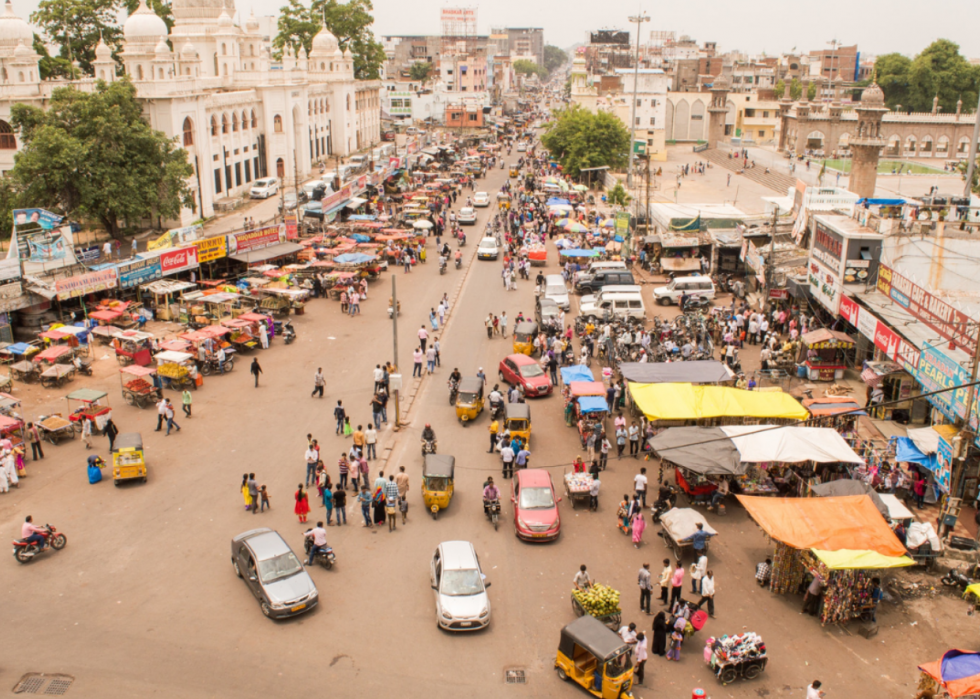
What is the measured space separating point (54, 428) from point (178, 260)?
42.7ft

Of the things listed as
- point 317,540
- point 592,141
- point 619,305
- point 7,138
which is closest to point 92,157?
point 7,138

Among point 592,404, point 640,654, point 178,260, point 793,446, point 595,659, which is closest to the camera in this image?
point 595,659

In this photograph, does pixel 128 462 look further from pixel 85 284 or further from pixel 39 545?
pixel 85 284

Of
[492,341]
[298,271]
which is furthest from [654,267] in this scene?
[298,271]

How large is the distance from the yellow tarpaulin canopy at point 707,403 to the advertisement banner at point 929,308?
146 inches

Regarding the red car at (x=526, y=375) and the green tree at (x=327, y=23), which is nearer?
the red car at (x=526, y=375)

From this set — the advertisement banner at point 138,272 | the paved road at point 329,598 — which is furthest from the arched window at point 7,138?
the paved road at point 329,598

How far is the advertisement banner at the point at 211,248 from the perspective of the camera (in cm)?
3284

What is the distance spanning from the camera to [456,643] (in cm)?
1295

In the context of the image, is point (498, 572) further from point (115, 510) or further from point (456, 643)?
point (115, 510)

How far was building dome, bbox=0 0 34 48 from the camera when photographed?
45688 mm

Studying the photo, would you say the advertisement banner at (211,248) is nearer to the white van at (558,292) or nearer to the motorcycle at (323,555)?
the white van at (558,292)

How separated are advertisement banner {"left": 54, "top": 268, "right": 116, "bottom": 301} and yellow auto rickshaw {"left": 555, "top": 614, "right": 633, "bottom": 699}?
2325cm

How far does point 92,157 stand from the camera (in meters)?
34.8
